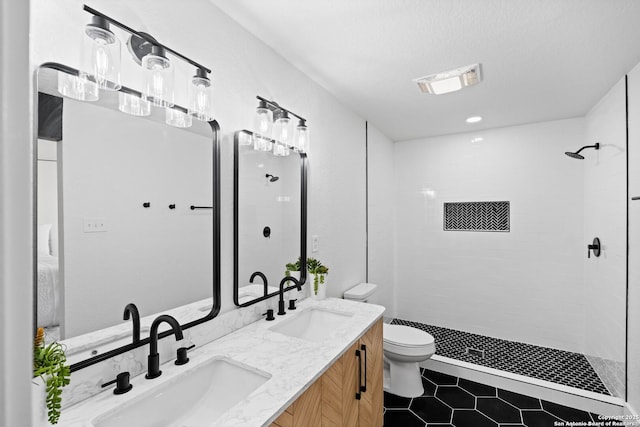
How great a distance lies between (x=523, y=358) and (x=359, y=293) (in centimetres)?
173

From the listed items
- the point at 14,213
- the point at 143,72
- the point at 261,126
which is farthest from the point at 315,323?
the point at 14,213

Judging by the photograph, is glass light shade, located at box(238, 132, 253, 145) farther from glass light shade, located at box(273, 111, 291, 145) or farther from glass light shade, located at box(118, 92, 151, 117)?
glass light shade, located at box(118, 92, 151, 117)

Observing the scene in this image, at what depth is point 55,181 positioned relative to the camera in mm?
964

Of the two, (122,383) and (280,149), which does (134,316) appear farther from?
(280,149)

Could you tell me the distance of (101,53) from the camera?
1.03 m

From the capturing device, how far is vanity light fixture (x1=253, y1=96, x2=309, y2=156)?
1727 mm

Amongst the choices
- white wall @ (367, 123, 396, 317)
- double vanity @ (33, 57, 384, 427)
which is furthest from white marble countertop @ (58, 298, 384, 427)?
white wall @ (367, 123, 396, 317)

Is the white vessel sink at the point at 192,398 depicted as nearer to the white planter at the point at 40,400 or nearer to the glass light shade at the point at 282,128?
the white planter at the point at 40,400

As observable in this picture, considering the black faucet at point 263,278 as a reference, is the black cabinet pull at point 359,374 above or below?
below

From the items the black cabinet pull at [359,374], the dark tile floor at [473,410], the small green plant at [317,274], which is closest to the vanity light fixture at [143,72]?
the small green plant at [317,274]

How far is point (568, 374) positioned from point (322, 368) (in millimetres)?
2620

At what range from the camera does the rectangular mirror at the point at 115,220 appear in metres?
0.96

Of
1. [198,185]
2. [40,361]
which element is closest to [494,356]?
[198,185]

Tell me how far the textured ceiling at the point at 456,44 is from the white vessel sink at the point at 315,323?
62.6 inches
